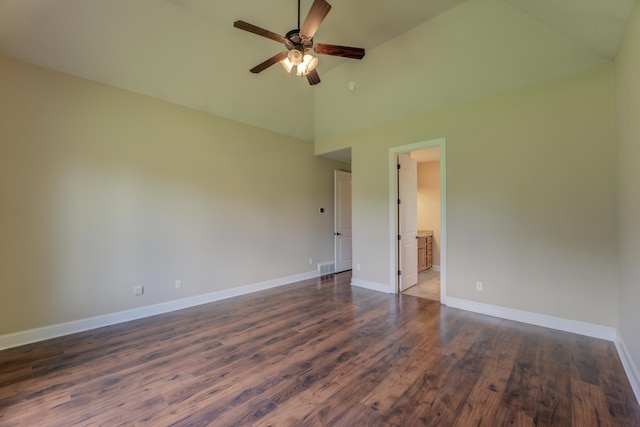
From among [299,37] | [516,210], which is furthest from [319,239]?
[299,37]

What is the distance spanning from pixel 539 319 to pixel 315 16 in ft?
13.2

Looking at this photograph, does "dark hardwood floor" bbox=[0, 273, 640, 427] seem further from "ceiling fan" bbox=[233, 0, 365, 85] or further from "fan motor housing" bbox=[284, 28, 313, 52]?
"fan motor housing" bbox=[284, 28, 313, 52]

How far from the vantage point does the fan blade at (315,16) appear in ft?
7.14

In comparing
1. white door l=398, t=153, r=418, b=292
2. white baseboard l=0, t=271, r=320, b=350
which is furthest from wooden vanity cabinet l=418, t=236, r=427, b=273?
white baseboard l=0, t=271, r=320, b=350

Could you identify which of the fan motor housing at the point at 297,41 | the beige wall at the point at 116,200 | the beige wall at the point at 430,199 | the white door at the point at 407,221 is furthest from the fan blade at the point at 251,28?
the beige wall at the point at 430,199

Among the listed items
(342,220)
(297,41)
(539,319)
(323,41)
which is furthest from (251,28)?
(539,319)

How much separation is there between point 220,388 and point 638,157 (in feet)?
11.7

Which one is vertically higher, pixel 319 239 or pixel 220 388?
pixel 319 239

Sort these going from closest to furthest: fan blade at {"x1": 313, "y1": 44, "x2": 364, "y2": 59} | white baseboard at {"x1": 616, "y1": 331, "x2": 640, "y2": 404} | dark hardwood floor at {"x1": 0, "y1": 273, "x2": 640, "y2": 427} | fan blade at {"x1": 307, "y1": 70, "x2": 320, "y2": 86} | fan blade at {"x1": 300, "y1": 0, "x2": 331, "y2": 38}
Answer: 1. dark hardwood floor at {"x1": 0, "y1": 273, "x2": 640, "y2": 427}
2. white baseboard at {"x1": 616, "y1": 331, "x2": 640, "y2": 404}
3. fan blade at {"x1": 300, "y1": 0, "x2": 331, "y2": 38}
4. fan blade at {"x1": 313, "y1": 44, "x2": 364, "y2": 59}
5. fan blade at {"x1": 307, "y1": 70, "x2": 320, "y2": 86}

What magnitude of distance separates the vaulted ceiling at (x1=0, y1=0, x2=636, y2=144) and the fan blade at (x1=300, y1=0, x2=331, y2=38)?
3.02ft

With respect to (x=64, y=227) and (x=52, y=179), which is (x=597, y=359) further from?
(x=52, y=179)

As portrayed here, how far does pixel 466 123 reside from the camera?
3660 mm

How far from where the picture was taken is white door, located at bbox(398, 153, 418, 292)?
454 centimetres

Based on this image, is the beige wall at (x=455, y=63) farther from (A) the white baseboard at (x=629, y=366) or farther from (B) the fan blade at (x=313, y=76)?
(A) the white baseboard at (x=629, y=366)
